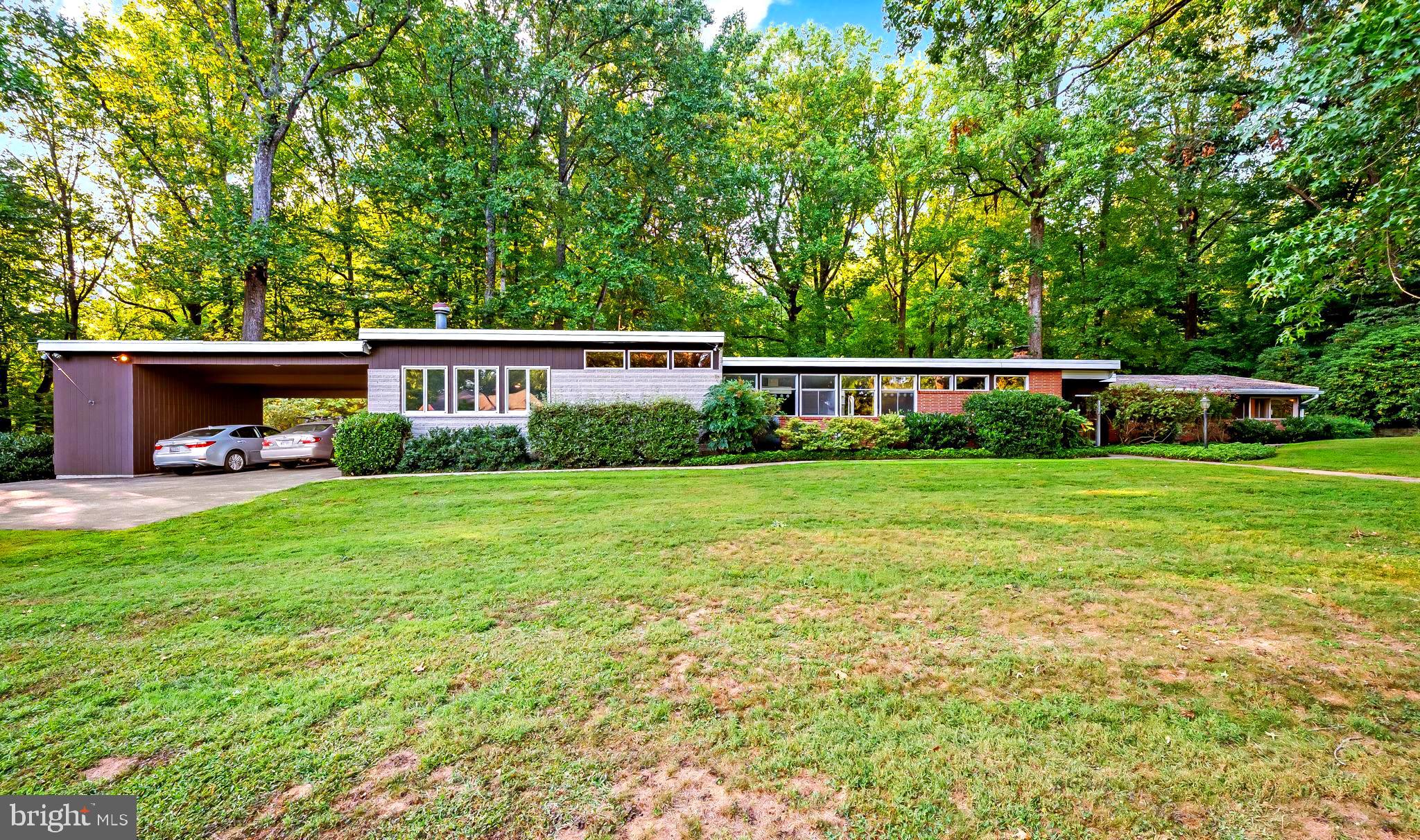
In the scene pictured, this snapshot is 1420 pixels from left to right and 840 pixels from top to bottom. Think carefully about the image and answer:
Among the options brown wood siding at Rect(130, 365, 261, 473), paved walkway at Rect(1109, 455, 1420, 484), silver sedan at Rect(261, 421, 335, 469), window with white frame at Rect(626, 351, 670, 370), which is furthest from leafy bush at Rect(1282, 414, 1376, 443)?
brown wood siding at Rect(130, 365, 261, 473)

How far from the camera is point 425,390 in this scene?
42.1 feet

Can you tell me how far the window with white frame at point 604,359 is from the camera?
43.5 feet

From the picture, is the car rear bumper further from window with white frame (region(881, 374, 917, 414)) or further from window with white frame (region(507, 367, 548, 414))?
window with white frame (region(881, 374, 917, 414))

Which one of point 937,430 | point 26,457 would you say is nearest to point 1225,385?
point 937,430

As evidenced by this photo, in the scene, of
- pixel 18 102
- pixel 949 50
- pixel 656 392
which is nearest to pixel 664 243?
pixel 656 392

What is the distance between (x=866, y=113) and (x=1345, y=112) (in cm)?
2154

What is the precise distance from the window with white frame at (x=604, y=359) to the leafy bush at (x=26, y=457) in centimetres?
1239

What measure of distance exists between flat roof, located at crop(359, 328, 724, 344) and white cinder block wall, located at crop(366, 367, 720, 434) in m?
0.77

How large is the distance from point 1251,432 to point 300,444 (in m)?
28.8

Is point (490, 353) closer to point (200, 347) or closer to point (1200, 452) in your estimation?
point (200, 347)

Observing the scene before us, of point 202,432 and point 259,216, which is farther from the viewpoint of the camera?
point 259,216

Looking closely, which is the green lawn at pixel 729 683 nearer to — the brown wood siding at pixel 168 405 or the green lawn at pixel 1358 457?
the green lawn at pixel 1358 457

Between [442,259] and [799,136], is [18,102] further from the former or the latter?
[799,136]

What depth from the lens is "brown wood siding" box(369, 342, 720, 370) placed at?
12664mm
